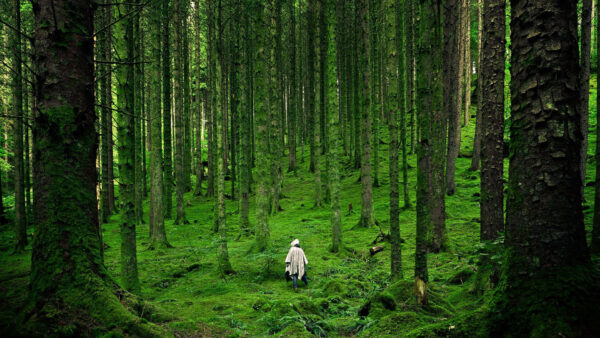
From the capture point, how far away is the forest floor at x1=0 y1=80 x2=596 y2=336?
449 centimetres

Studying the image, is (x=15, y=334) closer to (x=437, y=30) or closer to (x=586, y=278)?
(x=586, y=278)

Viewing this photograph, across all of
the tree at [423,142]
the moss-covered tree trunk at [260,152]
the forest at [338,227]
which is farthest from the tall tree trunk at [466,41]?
the tree at [423,142]

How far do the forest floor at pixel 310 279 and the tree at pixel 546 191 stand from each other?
393 mm

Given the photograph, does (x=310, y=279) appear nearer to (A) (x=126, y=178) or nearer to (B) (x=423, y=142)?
(A) (x=126, y=178)

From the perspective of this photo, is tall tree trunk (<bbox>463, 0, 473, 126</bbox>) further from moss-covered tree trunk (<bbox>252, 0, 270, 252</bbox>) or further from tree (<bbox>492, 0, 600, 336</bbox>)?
tree (<bbox>492, 0, 600, 336</bbox>)

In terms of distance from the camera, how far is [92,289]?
2.73 meters

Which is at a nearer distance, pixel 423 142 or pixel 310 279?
Result: pixel 423 142

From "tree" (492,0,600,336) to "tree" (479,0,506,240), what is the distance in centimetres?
461

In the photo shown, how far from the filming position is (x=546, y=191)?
2.08 meters

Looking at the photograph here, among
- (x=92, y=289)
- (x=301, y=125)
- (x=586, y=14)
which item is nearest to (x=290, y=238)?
(x=92, y=289)

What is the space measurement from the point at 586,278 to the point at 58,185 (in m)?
4.09

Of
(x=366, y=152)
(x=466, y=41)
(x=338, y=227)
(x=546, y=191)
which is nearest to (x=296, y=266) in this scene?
(x=338, y=227)

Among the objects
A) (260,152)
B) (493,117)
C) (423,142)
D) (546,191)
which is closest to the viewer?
(546,191)

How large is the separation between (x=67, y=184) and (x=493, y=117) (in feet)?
23.5
